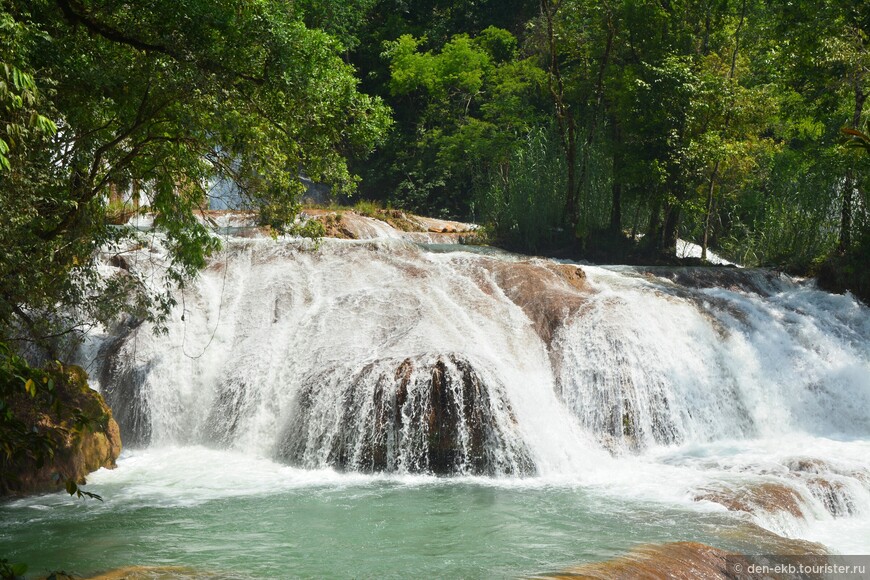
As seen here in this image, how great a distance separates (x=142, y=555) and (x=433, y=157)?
96.2 ft

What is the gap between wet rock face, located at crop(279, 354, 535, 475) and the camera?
37.8 ft

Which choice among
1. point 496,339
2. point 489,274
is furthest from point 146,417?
point 489,274

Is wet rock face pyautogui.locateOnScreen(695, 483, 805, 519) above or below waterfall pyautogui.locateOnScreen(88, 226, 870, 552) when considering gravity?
below

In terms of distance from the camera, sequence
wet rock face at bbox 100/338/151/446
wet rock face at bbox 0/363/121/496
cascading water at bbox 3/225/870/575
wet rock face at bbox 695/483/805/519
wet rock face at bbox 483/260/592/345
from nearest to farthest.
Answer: wet rock face at bbox 695/483/805/519 → wet rock face at bbox 0/363/121/496 → cascading water at bbox 3/225/870/575 → wet rock face at bbox 100/338/151/446 → wet rock face at bbox 483/260/592/345

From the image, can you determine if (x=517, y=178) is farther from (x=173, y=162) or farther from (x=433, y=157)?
(x=173, y=162)

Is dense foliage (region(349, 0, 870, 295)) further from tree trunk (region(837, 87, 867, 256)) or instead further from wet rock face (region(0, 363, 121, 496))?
wet rock face (region(0, 363, 121, 496))

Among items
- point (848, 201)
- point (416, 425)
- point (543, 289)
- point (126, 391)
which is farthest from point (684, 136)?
point (126, 391)

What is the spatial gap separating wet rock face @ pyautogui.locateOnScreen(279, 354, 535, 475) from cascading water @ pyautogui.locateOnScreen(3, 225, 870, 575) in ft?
0.08

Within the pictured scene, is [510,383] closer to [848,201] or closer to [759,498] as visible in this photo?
[759,498]

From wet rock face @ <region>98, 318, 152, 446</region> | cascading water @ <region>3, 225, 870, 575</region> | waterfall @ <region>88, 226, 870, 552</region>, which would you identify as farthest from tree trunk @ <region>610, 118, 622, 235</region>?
wet rock face @ <region>98, 318, 152, 446</region>

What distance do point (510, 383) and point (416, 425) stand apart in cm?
191

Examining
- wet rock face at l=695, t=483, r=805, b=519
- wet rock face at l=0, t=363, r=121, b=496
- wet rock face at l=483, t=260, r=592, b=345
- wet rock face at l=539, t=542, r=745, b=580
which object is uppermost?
wet rock face at l=483, t=260, r=592, b=345

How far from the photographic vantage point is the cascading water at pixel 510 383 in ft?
36.6

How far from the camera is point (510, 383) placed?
1282 centimetres
